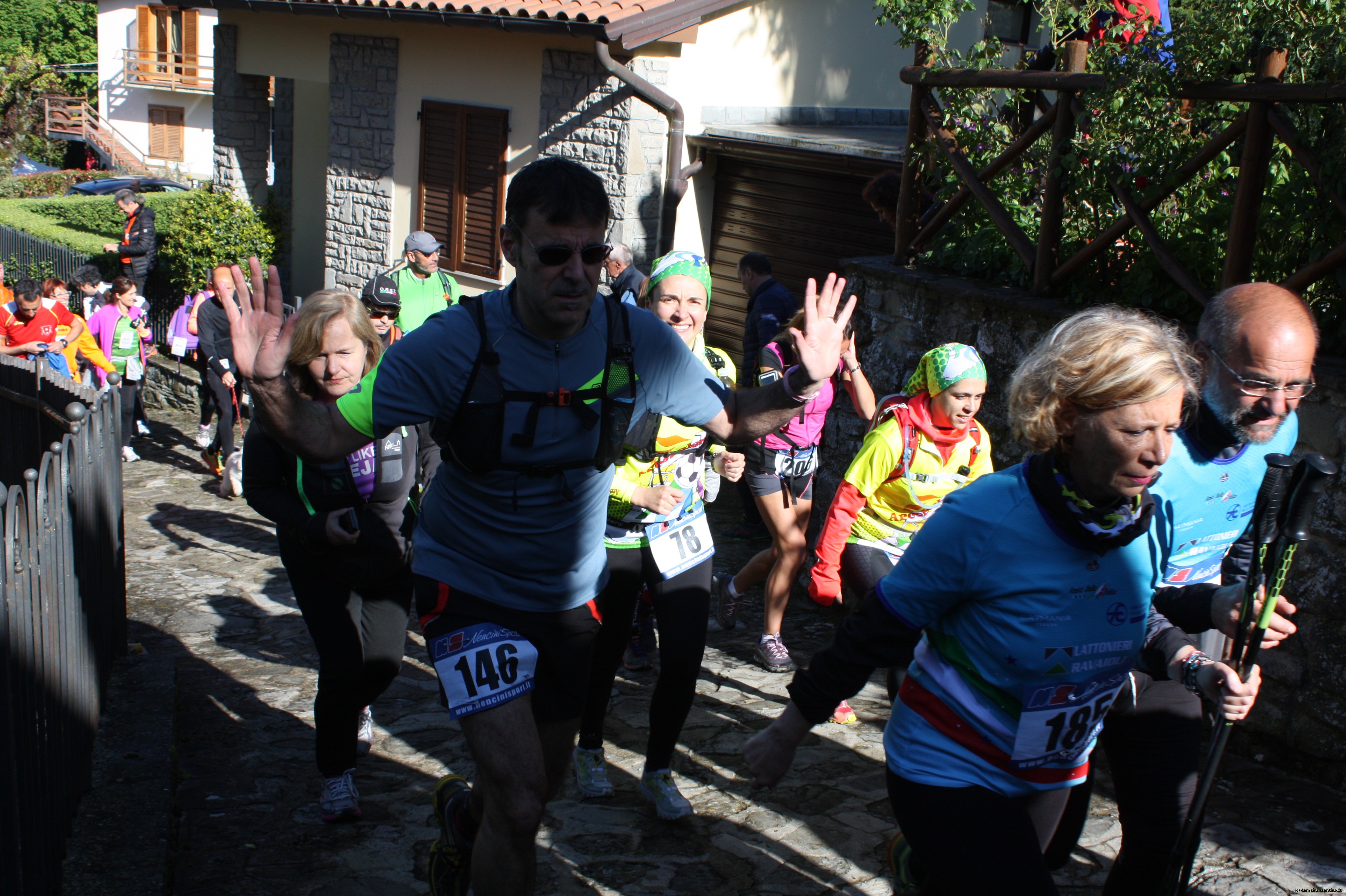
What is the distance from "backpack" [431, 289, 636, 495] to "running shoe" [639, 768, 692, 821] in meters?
1.64

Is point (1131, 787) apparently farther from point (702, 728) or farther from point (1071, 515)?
point (702, 728)

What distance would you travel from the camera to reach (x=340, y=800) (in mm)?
4094

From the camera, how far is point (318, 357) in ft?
12.8

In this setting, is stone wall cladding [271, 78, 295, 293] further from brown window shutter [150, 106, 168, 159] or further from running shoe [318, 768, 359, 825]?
brown window shutter [150, 106, 168, 159]

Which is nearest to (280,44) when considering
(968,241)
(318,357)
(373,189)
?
(373,189)

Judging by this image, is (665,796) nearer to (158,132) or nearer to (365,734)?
(365,734)

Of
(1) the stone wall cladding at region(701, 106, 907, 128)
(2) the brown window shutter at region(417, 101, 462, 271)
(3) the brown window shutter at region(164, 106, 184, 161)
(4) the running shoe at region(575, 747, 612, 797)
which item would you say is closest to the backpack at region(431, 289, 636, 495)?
(4) the running shoe at region(575, 747, 612, 797)

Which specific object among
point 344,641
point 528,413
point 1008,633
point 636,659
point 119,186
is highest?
point 528,413

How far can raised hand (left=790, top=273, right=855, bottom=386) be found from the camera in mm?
2982

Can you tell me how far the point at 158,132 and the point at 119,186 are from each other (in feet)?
47.8

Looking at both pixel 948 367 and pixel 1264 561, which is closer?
pixel 1264 561

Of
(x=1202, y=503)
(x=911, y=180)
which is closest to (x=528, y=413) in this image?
(x=1202, y=503)

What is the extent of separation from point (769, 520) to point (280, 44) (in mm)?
11408

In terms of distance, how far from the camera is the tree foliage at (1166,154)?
4621 mm
